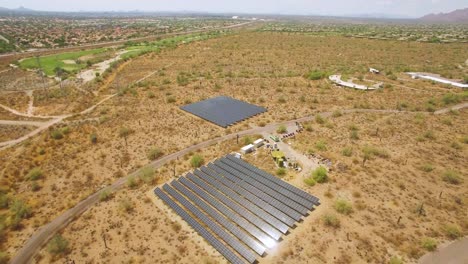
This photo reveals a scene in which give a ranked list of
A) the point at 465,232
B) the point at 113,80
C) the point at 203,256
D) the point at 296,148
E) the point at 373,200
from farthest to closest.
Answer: the point at 113,80 → the point at 296,148 → the point at 373,200 → the point at 465,232 → the point at 203,256

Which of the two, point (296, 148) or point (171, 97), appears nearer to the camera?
point (296, 148)

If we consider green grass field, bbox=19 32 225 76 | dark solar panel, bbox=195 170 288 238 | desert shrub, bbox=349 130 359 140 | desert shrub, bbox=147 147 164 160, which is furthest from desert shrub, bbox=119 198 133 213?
green grass field, bbox=19 32 225 76

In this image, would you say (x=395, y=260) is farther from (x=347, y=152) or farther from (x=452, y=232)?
(x=347, y=152)

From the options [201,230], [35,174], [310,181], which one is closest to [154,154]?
[35,174]

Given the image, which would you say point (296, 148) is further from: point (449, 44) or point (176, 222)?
point (449, 44)

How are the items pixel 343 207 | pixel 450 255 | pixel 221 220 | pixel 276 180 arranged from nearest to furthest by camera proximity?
pixel 450 255, pixel 221 220, pixel 343 207, pixel 276 180

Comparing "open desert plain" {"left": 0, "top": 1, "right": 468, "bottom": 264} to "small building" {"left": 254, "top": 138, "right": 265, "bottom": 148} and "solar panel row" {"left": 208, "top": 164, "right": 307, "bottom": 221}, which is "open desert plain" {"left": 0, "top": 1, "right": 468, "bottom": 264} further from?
"small building" {"left": 254, "top": 138, "right": 265, "bottom": 148}

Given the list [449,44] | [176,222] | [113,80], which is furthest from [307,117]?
[449,44]
